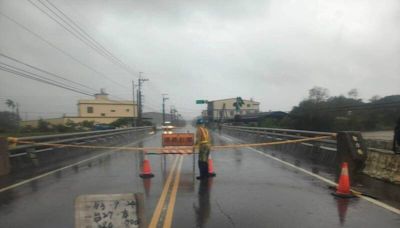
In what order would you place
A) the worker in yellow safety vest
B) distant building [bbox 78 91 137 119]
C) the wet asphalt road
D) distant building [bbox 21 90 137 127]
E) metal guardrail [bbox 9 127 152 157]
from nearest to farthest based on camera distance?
the wet asphalt road → the worker in yellow safety vest → metal guardrail [bbox 9 127 152 157] → distant building [bbox 21 90 137 127] → distant building [bbox 78 91 137 119]

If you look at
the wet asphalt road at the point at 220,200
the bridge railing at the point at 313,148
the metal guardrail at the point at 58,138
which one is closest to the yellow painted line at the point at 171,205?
the wet asphalt road at the point at 220,200

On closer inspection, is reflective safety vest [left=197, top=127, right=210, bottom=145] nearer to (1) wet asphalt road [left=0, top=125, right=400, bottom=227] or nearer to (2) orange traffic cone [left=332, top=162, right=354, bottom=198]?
(1) wet asphalt road [left=0, top=125, right=400, bottom=227]

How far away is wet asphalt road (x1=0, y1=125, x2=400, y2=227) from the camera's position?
25.7 ft

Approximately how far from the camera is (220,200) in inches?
385

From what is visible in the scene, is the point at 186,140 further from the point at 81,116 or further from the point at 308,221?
the point at 81,116

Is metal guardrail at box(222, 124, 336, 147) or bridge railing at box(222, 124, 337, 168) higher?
metal guardrail at box(222, 124, 336, 147)

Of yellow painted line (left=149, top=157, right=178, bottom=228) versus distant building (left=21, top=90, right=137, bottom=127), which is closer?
yellow painted line (left=149, top=157, right=178, bottom=228)

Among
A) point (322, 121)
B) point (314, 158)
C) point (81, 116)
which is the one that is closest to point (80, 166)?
point (314, 158)

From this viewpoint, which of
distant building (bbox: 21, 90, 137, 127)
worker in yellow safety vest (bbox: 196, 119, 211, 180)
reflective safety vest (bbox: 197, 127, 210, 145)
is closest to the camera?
worker in yellow safety vest (bbox: 196, 119, 211, 180)

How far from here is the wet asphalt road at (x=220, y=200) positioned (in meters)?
7.82

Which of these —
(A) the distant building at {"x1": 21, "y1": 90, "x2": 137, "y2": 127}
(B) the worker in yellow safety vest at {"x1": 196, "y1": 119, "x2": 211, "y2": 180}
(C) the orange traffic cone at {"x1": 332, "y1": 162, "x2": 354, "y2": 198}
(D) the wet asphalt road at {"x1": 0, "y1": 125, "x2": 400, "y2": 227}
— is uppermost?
(A) the distant building at {"x1": 21, "y1": 90, "x2": 137, "y2": 127}

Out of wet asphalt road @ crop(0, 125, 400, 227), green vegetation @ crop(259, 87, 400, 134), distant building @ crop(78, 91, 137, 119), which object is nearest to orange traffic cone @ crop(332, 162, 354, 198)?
wet asphalt road @ crop(0, 125, 400, 227)

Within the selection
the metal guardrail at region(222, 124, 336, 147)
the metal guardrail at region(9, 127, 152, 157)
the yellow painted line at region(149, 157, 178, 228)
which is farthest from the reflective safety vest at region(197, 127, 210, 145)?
the metal guardrail at region(9, 127, 152, 157)

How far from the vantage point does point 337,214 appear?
827 centimetres
